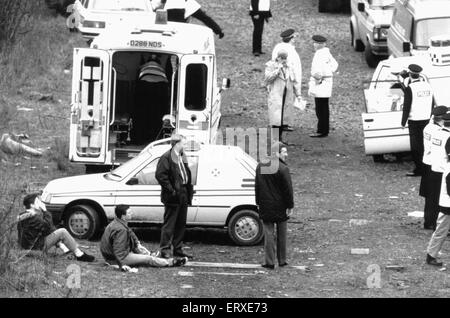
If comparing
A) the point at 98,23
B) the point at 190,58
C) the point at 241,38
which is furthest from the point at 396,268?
the point at 241,38

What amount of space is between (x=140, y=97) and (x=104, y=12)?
7.94 metres

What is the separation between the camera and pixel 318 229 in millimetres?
19562

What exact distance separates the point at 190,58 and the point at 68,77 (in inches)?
375

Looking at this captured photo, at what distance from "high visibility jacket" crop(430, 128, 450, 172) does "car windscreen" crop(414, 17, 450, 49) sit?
28.5 ft

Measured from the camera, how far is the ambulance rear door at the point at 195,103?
20703mm

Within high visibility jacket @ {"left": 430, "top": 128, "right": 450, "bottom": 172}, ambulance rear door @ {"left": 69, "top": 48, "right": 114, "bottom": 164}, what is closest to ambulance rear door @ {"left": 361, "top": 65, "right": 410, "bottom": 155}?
high visibility jacket @ {"left": 430, "top": 128, "right": 450, "bottom": 172}

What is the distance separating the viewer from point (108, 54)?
20516 millimetres

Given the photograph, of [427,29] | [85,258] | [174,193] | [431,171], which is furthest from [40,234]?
[427,29]

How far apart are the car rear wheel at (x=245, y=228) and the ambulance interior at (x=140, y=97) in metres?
3.24

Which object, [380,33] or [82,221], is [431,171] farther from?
[380,33]

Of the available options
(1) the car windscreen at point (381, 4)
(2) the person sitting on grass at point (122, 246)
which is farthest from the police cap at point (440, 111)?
(1) the car windscreen at point (381, 4)

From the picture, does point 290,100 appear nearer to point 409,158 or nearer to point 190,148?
point 409,158

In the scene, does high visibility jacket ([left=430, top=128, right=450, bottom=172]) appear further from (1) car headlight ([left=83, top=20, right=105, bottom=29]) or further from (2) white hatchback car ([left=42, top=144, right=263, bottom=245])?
(1) car headlight ([left=83, top=20, right=105, bottom=29])

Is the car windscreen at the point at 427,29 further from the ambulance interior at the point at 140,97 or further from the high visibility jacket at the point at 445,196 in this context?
the high visibility jacket at the point at 445,196
